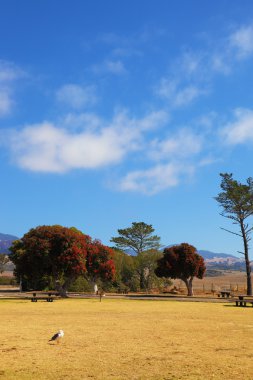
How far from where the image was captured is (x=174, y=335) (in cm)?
1891

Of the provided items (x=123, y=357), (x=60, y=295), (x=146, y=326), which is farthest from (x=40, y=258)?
(x=123, y=357)

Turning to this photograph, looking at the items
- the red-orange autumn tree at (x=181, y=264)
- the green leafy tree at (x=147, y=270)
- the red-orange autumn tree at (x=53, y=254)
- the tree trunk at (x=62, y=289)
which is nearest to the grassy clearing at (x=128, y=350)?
the red-orange autumn tree at (x=53, y=254)

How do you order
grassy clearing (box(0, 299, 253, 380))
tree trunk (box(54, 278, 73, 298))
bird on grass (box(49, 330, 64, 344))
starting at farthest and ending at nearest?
tree trunk (box(54, 278, 73, 298)) < bird on grass (box(49, 330, 64, 344)) < grassy clearing (box(0, 299, 253, 380))

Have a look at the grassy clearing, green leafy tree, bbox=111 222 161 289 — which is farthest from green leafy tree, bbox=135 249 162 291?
the grassy clearing

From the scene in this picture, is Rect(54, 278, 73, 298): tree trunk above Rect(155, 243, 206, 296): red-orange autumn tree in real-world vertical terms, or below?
below

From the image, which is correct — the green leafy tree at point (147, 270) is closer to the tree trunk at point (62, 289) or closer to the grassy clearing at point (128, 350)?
the tree trunk at point (62, 289)

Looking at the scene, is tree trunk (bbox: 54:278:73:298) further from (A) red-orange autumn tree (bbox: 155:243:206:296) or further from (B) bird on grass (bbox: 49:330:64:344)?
(B) bird on grass (bbox: 49:330:64:344)

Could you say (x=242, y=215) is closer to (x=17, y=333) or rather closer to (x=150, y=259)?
(x=150, y=259)

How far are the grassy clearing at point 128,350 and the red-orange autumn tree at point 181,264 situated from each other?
33535 millimetres

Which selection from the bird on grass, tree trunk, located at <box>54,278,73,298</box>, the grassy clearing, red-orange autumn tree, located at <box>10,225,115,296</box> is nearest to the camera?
the grassy clearing

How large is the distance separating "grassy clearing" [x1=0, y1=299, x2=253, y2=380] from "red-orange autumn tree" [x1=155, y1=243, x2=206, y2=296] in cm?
3354

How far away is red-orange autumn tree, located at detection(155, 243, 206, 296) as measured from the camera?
5766 cm

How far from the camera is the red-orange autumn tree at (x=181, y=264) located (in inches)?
2270

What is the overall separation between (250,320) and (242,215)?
3544 cm
